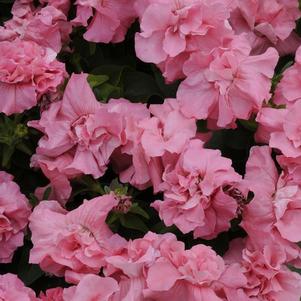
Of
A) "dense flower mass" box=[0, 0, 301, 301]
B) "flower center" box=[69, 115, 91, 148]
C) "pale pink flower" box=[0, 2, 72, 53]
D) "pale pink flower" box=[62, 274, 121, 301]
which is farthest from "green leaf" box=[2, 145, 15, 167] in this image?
"pale pink flower" box=[62, 274, 121, 301]

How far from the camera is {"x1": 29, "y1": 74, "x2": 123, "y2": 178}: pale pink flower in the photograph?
4.30 feet

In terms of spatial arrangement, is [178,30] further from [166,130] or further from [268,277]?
[268,277]

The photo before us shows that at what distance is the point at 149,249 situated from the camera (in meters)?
1.16

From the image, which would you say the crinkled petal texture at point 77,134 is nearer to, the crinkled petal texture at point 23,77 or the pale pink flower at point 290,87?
the crinkled petal texture at point 23,77

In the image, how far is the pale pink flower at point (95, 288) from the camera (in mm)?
1130

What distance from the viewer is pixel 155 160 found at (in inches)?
50.1

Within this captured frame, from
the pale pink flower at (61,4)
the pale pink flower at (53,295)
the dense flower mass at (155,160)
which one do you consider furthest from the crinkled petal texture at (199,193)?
the pale pink flower at (61,4)

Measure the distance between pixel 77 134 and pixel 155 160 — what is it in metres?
0.15

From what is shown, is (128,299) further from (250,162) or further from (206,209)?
(250,162)

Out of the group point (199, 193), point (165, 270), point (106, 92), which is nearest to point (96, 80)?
point (106, 92)

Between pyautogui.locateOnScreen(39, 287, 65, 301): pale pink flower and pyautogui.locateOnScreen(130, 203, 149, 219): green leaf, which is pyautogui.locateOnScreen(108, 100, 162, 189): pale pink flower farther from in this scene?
pyautogui.locateOnScreen(39, 287, 65, 301): pale pink flower

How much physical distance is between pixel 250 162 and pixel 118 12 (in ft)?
1.42

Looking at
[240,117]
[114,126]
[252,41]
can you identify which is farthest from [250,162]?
[252,41]

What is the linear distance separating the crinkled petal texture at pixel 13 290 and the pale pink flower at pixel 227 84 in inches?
15.8
